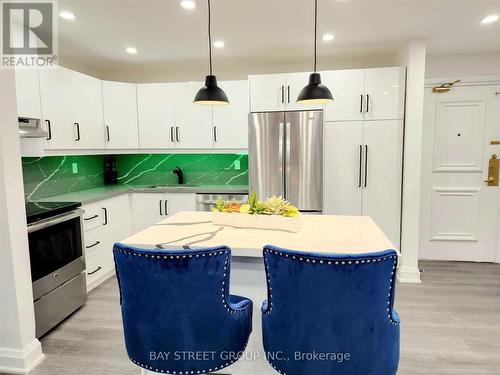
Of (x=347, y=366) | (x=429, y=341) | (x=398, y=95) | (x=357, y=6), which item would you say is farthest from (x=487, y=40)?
(x=347, y=366)

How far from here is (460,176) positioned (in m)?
4.15

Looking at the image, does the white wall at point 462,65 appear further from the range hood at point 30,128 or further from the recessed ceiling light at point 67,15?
the range hood at point 30,128

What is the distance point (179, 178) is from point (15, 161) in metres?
2.55

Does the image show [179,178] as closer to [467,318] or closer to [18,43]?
[18,43]

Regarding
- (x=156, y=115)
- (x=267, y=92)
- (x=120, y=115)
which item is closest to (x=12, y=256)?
(x=120, y=115)

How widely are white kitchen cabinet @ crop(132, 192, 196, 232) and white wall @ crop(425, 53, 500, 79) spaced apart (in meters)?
3.28

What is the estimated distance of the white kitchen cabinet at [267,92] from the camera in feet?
12.4

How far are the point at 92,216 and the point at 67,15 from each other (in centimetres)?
180

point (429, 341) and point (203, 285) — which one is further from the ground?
point (203, 285)

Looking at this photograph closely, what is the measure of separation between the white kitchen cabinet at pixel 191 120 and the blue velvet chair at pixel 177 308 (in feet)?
9.72

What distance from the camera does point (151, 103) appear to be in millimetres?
4270

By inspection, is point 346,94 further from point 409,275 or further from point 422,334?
point 422,334

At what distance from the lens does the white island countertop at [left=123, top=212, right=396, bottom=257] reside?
171cm

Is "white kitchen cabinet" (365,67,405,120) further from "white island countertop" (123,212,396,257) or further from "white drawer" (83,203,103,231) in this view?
"white drawer" (83,203,103,231)
